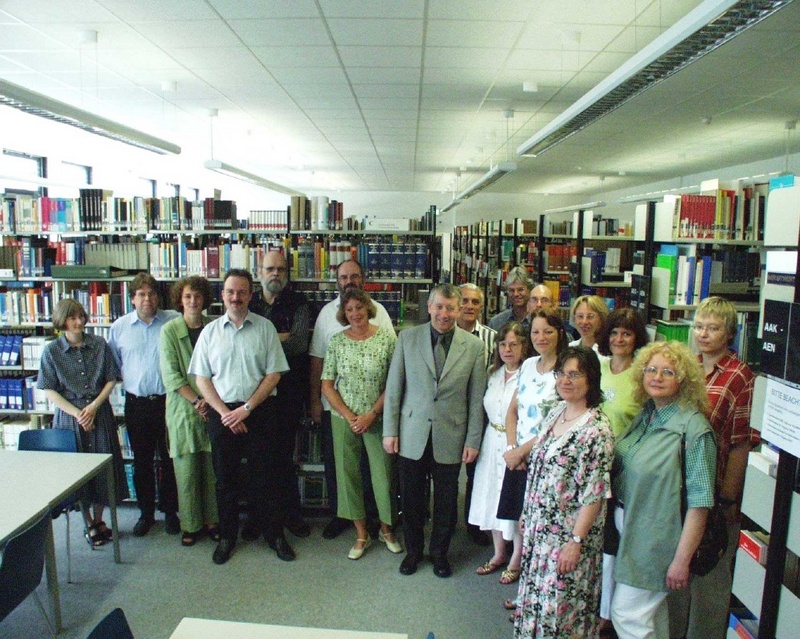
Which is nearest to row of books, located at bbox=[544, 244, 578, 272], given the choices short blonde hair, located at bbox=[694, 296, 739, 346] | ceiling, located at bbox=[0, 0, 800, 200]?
ceiling, located at bbox=[0, 0, 800, 200]

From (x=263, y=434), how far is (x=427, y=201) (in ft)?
52.0

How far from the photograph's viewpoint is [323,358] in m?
3.81

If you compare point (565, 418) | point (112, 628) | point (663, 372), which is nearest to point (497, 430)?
point (565, 418)

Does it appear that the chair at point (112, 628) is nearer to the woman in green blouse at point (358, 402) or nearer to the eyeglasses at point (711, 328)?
the woman in green blouse at point (358, 402)

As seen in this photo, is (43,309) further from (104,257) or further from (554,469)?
(554,469)

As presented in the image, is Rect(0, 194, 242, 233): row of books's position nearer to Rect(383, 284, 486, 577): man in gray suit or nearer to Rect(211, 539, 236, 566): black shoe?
Rect(383, 284, 486, 577): man in gray suit

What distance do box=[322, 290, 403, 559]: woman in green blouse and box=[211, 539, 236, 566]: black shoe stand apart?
0.71m

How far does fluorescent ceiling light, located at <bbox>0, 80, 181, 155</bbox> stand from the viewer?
4.18 meters

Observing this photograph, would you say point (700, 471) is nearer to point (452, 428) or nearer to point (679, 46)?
point (452, 428)

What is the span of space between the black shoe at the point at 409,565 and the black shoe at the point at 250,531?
1.05 m

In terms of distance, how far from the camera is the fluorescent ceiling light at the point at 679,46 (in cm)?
278

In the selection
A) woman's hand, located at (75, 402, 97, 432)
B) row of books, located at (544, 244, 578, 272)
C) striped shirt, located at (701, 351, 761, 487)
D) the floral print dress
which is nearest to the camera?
the floral print dress

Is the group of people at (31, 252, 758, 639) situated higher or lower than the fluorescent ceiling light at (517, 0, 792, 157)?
lower

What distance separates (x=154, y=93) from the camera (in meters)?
7.08
